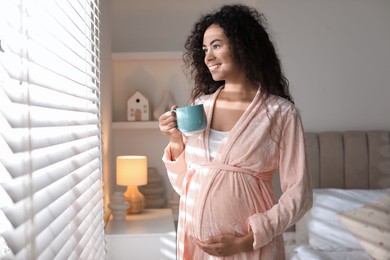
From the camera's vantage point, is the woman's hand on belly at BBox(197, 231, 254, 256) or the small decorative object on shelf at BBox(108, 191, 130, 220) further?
the small decorative object on shelf at BBox(108, 191, 130, 220)

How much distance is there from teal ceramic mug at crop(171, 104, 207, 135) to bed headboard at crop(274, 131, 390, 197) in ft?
5.68

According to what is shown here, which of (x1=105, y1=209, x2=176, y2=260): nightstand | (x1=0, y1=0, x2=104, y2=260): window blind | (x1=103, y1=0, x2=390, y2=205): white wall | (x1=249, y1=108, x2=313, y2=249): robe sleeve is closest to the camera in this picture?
(x1=0, y1=0, x2=104, y2=260): window blind

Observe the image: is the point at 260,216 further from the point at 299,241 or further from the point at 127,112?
the point at 127,112

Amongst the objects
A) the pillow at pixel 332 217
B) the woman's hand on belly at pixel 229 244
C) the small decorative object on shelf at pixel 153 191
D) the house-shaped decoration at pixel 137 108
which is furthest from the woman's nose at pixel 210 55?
the small decorative object on shelf at pixel 153 191

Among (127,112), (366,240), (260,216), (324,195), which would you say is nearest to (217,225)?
(260,216)

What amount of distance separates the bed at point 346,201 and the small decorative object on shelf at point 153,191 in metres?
0.85

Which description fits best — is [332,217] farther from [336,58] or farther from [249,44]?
[249,44]

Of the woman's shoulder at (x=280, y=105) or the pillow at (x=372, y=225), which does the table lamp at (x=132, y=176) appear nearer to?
the pillow at (x=372, y=225)

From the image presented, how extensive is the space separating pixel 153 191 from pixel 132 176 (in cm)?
45

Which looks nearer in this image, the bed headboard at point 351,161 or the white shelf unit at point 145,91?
the bed headboard at point 351,161

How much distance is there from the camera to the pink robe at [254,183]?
4.33 ft

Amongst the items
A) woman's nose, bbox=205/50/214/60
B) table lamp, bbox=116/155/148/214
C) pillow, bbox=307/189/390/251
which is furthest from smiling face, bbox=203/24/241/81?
table lamp, bbox=116/155/148/214

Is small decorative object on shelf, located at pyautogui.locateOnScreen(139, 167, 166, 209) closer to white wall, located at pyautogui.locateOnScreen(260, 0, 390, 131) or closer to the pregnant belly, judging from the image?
white wall, located at pyautogui.locateOnScreen(260, 0, 390, 131)

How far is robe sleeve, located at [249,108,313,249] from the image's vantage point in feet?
4.25
